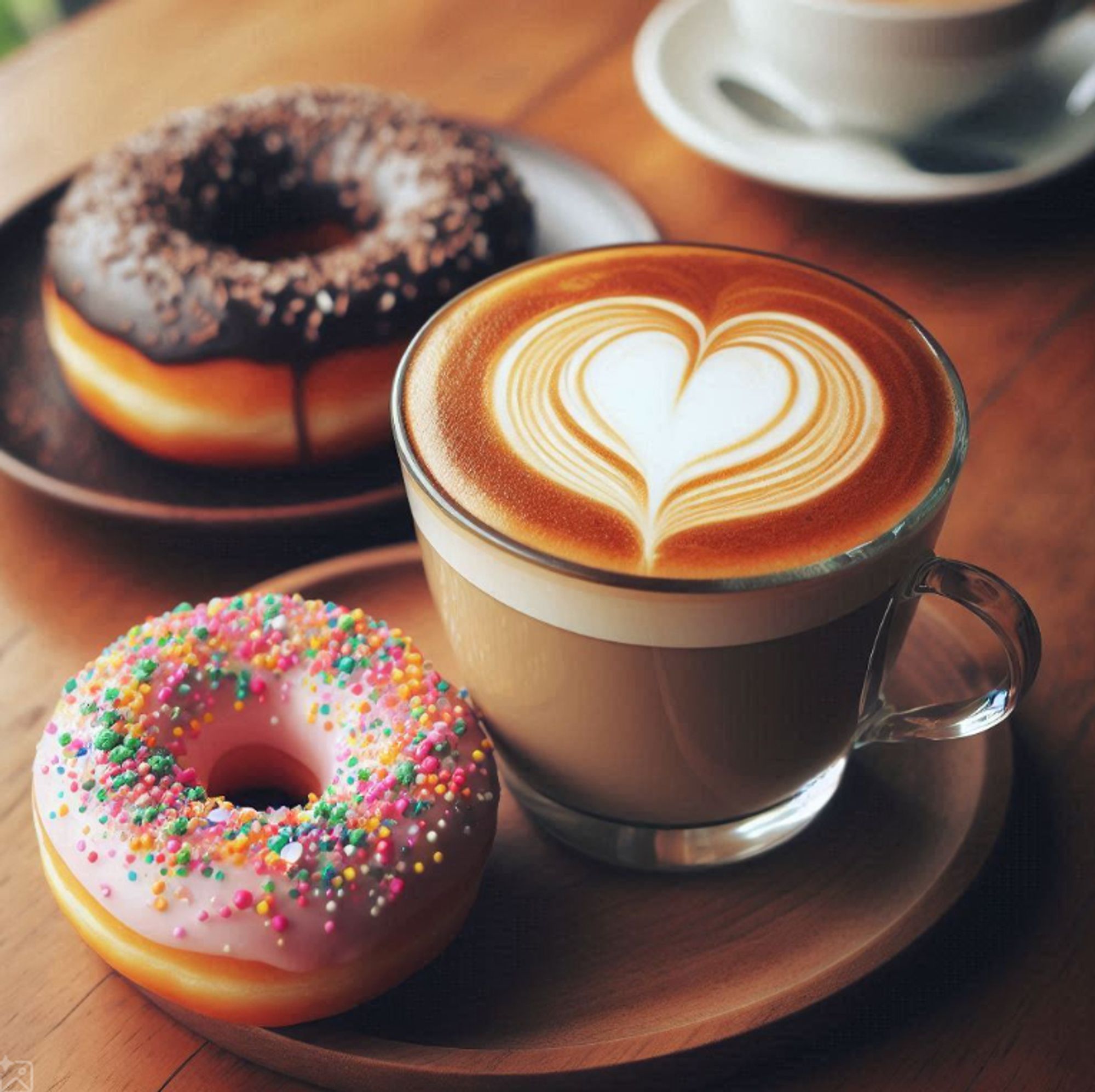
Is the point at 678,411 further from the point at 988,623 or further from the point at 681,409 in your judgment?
the point at 988,623

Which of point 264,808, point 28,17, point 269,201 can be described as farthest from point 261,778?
point 28,17

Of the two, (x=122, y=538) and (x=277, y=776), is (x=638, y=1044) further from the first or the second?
(x=122, y=538)

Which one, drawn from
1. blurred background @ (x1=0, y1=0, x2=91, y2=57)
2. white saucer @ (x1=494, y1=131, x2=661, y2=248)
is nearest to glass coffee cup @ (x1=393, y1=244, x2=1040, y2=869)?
white saucer @ (x1=494, y1=131, x2=661, y2=248)

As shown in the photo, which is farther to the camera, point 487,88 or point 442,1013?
point 487,88

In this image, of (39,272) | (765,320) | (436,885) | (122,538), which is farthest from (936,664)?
(39,272)

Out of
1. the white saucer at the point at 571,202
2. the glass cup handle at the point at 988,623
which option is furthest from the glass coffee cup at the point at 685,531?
the white saucer at the point at 571,202

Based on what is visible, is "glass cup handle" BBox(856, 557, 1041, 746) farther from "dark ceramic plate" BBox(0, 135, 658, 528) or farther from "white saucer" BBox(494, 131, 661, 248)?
"white saucer" BBox(494, 131, 661, 248)
